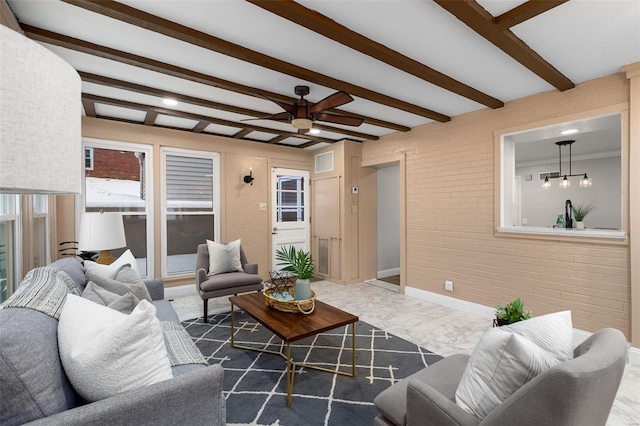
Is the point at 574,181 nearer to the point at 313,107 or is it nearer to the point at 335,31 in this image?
the point at 313,107

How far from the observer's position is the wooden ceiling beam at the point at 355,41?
174 cm

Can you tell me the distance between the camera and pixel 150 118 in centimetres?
399

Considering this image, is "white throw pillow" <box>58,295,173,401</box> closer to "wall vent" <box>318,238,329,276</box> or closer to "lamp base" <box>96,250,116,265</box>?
"lamp base" <box>96,250,116,265</box>

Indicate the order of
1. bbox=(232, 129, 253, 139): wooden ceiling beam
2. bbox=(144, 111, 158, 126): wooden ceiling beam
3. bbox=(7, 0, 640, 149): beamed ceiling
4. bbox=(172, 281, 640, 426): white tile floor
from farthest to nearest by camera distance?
bbox=(232, 129, 253, 139): wooden ceiling beam
bbox=(144, 111, 158, 126): wooden ceiling beam
bbox=(172, 281, 640, 426): white tile floor
bbox=(7, 0, 640, 149): beamed ceiling

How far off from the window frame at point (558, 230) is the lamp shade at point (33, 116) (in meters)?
3.82

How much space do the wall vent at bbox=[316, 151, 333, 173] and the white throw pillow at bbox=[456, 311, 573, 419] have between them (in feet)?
14.8

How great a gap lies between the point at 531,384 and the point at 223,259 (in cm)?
354

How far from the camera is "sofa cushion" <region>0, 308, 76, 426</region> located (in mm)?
945

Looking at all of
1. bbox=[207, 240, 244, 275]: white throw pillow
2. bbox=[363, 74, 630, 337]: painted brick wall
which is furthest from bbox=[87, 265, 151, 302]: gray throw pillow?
bbox=[363, 74, 630, 337]: painted brick wall

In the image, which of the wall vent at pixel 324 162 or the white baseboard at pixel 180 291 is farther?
the wall vent at pixel 324 162

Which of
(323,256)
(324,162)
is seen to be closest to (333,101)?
(324,162)

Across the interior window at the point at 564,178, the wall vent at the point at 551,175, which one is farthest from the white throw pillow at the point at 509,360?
the wall vent at the point at 551,175

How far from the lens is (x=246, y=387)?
224cm

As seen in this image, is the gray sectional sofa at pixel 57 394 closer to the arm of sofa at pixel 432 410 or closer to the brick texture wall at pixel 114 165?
the arm of sofa at pixel 432 410
